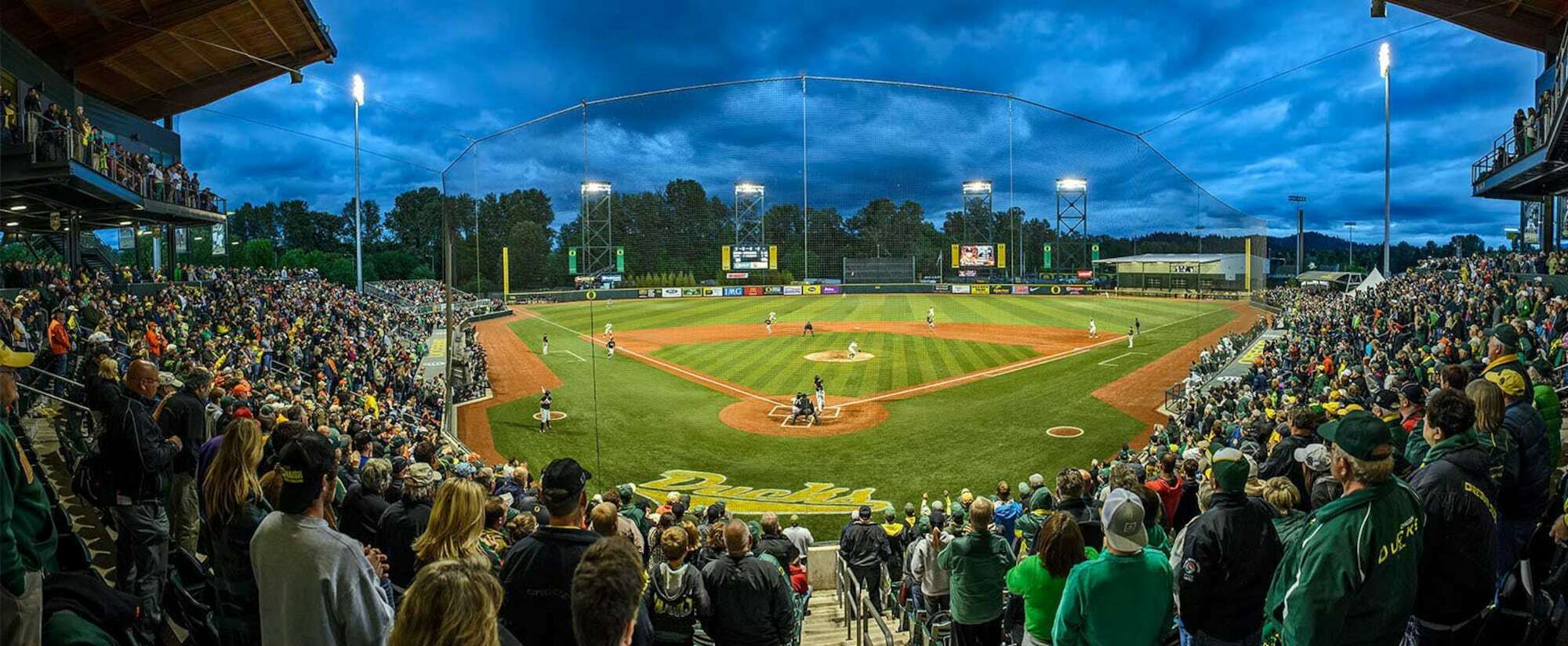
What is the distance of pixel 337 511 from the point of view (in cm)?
625

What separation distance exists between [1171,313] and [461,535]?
31.9 meters

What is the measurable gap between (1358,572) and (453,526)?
394 cm

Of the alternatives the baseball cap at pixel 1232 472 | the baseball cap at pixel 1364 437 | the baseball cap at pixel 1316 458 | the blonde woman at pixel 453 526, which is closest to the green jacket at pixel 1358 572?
the baseball cap at pixel 1364 437

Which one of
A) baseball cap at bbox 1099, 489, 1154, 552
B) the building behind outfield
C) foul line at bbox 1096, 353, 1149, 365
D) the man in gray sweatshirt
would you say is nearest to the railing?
the man in gray sweatshirt

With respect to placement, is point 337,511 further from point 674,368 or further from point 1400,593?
point 674,368

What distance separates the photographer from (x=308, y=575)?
318 centimetres

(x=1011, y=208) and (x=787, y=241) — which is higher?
(x=1011, y=208)

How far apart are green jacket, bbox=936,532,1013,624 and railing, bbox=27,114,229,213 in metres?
18.4

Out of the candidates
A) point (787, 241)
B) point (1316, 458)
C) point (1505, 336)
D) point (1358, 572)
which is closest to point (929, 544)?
point (1316, 458)

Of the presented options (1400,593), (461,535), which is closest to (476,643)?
(461,535)

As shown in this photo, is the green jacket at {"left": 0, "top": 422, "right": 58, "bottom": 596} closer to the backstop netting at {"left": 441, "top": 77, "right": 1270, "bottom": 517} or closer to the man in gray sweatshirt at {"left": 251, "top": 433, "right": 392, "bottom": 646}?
the man in gray sweatshirt at {"left": 251, "top": 433, "right": 392, "bottom": 646}

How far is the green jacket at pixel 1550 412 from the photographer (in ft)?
20.1

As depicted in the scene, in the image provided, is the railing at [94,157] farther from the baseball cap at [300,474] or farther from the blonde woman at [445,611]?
the blonde woman at [445,611]

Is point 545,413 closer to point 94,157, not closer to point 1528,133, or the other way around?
point 94,157
